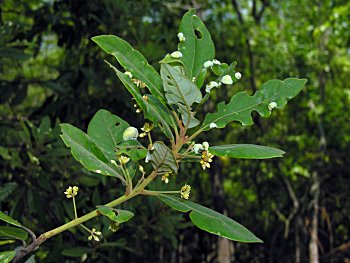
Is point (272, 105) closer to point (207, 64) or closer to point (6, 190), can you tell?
point (207, 64)

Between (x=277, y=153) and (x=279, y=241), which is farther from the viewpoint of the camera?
(x=279, y=241)

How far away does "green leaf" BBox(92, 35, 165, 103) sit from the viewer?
1161 mm

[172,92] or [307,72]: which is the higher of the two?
[307,72]

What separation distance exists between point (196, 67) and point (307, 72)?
313 cm

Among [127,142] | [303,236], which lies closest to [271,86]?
[127,142]

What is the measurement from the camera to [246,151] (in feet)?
3.74

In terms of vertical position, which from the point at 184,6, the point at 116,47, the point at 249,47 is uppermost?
the point at 184,6

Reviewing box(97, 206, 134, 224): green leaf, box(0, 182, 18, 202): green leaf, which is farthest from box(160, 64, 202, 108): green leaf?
box(0, 182, 18, 202): green leaf

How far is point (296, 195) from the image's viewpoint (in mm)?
4449

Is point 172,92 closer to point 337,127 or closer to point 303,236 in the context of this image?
point 303,236

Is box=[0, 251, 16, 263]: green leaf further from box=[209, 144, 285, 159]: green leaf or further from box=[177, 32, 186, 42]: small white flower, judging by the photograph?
box=[177, 32, 186, 42]: small white flower

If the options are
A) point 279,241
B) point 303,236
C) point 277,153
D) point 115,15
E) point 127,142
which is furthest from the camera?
point 279,241

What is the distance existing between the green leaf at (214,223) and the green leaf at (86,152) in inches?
5.4

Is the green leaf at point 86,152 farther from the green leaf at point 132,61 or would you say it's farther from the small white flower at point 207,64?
the small white flower at point 207,64
